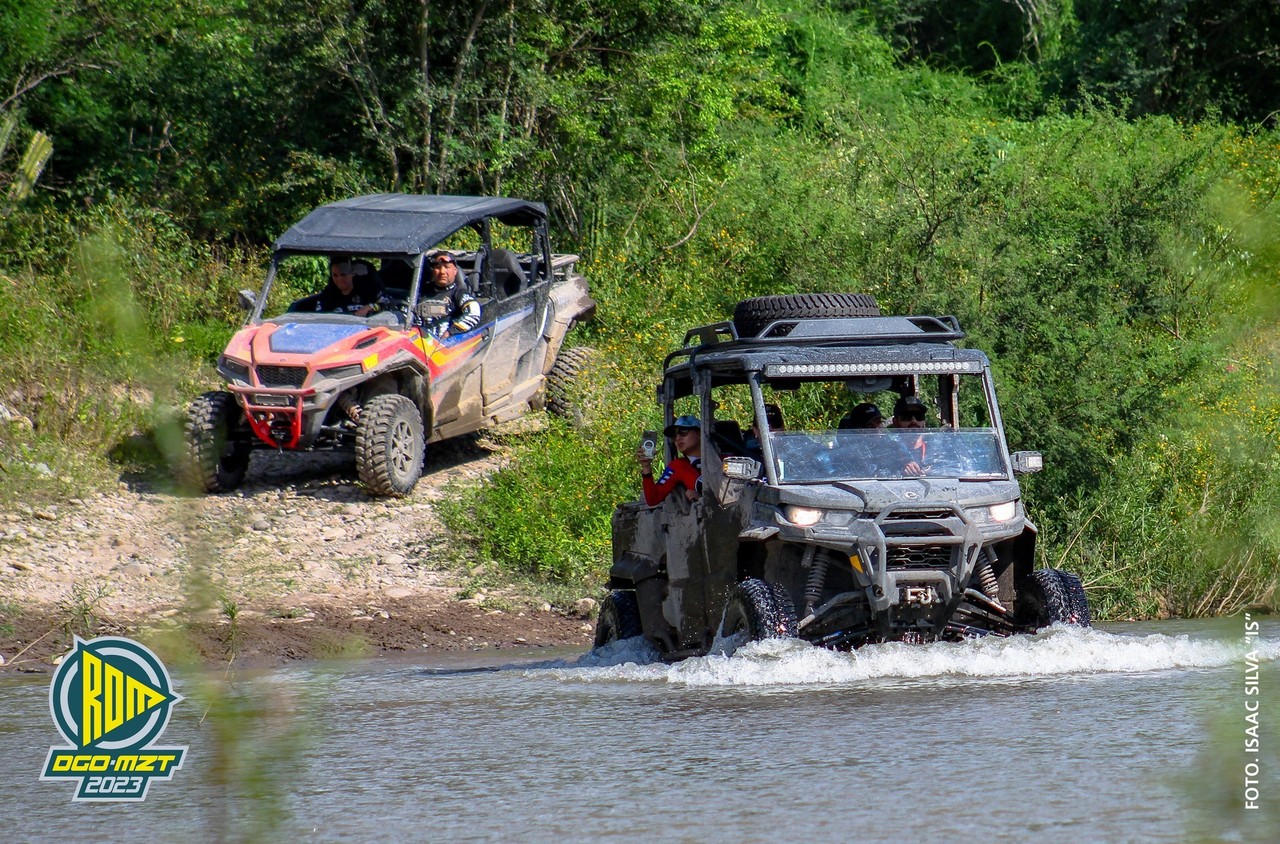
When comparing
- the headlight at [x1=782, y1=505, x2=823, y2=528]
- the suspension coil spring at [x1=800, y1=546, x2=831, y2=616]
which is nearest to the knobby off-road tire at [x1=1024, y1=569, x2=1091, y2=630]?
the suspension coil spring at [x1=800, y1=546, x2=831, y2=616]

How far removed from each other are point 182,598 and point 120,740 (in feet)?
7.90

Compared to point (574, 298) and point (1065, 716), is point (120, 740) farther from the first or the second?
point (574, 298)

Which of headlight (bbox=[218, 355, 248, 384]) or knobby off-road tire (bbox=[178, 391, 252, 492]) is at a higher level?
headlight (bbox=[218, 355, 248, 384])

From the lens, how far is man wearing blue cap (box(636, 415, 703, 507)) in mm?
9617

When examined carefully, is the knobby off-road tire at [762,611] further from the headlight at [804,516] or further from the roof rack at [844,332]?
the roof rack at [844,332]

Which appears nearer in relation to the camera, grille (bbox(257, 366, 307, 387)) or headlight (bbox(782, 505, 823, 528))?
headlight (bbox(782, 505, 823, 528))

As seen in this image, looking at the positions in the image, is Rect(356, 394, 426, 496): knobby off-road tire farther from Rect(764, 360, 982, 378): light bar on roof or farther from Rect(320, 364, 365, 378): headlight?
Rect(764, 360, 982, 378): light bar on roof

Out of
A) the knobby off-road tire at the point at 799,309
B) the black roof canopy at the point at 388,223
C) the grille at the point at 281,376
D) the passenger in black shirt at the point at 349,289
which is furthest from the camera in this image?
the passenger in black shirt at the point at 349,289

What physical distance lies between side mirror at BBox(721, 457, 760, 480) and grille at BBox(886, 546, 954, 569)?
2.83 ft

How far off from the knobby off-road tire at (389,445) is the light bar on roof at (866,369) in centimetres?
620

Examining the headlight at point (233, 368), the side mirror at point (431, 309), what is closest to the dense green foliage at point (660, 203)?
the headlight at point (233, 368)

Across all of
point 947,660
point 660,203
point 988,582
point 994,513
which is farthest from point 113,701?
point 660,203

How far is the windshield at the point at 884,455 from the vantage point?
29.5ft

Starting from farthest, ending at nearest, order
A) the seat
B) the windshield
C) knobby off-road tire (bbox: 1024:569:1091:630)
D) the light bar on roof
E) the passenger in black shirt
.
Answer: the seat < the passenger in black shirt < the light bar on roof < the windshield < knobby off-road tire (bbox: 1024:569:1091:630)
